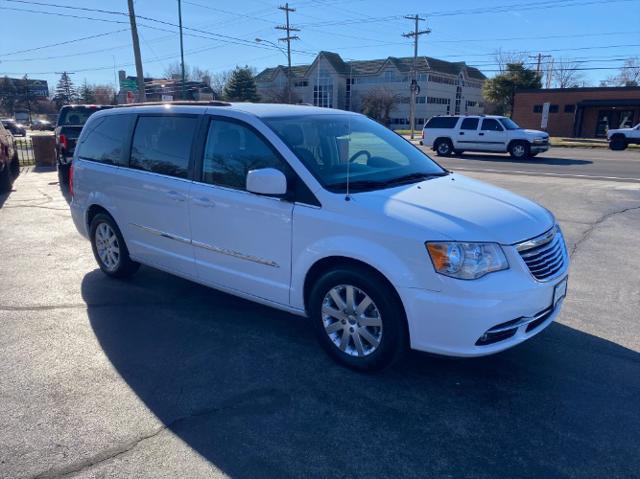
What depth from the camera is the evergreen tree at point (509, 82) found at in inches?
2263

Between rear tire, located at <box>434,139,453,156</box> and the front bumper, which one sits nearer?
the front bumper

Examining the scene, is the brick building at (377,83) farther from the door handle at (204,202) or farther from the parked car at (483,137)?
the door handle at (204,202)

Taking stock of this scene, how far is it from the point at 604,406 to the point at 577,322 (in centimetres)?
140

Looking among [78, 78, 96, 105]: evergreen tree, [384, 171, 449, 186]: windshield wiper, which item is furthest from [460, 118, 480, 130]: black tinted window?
[78, 78, 96, 105]: evergreen tree

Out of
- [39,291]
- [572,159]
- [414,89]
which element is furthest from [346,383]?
[414,89]

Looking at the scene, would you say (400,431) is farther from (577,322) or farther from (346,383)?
(577,322)

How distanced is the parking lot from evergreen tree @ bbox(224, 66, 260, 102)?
69.4 metres

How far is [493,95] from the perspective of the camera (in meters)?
58.9

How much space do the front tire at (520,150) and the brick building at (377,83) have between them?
48.2m

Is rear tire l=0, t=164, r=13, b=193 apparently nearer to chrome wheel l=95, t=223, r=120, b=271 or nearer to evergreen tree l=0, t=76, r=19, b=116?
chrome wheel l=95, t=223, r=120, b=271

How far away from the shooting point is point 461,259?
309 cm

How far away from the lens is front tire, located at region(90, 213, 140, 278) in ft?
17.5

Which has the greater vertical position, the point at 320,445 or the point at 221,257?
the point at 221,257

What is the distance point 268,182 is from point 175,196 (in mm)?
1311
